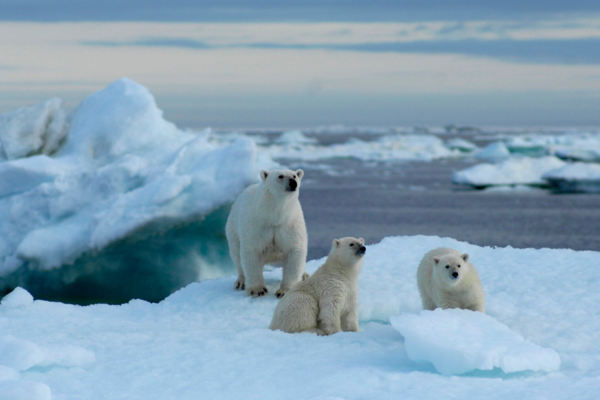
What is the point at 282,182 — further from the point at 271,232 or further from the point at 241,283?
the point at 241,283

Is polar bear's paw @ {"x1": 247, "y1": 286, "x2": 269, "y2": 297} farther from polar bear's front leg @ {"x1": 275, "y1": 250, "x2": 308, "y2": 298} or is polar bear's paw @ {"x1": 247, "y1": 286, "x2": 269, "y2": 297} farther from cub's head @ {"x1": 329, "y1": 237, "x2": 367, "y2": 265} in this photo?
cub's head @ {"x1": 329, "y1": 237, "x2": 367, "y2": 265}

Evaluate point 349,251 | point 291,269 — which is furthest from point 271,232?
point 349,251

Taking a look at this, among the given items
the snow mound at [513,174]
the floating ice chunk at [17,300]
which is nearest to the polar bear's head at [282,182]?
the floating ice chunk at [17,300]

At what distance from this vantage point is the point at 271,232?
4746 millimetres

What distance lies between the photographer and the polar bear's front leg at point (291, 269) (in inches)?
189

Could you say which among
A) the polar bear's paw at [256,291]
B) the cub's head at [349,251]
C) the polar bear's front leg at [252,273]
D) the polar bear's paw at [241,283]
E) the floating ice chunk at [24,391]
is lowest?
the polar bear's paw at [241,283]

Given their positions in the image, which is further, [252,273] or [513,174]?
[513,174]

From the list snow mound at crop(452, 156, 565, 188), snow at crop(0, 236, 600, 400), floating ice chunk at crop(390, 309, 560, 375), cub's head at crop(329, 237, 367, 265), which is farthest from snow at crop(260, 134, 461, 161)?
floating ice chunk at crop(390, 309, 560, 375)

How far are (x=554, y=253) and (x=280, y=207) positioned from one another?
9.52 feet

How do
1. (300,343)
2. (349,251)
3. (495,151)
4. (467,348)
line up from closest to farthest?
(467,348), (300,343), (349,251), (495,151)

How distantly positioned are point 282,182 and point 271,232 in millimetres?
435

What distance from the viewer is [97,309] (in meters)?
5.00

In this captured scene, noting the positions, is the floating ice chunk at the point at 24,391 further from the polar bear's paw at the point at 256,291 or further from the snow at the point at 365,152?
the snow at the point at 365,152

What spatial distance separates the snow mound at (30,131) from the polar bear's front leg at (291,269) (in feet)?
18.6
